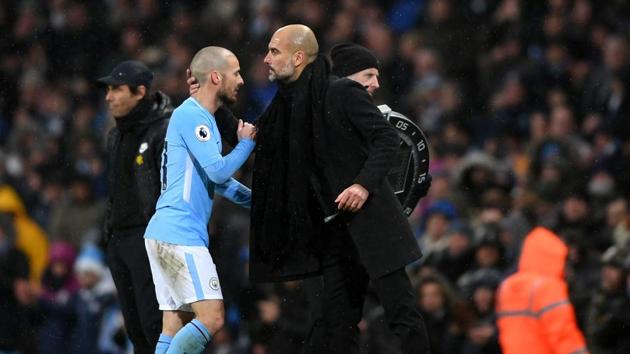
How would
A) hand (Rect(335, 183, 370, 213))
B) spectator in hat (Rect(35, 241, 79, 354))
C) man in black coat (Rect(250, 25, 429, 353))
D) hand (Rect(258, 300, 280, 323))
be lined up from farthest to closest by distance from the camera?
Result: spectator in hat (Rect(35, 241, 79, 354)), hand (Rect(258, 300, 280, 323)), man in black coat (Rect(250, 25, 429, 353)), hand (Rect(335, 183, 370, 213))

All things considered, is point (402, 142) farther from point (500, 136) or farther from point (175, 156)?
point (500, 136)

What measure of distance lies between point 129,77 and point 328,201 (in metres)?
1.76

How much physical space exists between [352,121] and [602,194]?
469 cm

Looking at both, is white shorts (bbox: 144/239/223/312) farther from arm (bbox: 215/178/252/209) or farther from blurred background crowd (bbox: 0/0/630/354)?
blurred background crowd (bbox: 0/0/630/354)

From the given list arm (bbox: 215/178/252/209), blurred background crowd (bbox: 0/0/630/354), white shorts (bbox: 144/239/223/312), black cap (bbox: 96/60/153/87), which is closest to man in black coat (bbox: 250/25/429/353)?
arm (bbox: 215/178/252/209)

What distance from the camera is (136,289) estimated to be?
8.77m

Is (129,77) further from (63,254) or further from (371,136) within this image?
(63,254)

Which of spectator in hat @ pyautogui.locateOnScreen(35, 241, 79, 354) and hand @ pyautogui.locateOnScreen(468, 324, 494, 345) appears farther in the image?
spectator in hat @ pyautogui.locateOnScreen(35, 241, 79, 354)

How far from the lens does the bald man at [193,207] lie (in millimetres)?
7910

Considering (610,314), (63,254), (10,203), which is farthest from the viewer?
(10,203)

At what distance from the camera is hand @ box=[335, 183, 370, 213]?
25.3 ft

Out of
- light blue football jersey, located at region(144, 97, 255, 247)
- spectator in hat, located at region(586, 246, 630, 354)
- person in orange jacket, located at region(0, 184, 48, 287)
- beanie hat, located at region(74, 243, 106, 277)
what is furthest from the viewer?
person in orange jacket, located at region(0, 184, 48, 287)

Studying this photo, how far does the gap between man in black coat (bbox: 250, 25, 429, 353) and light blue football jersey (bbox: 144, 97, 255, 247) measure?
281 mm

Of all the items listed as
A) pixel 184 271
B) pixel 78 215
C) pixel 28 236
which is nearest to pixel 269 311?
pixel 184 271
